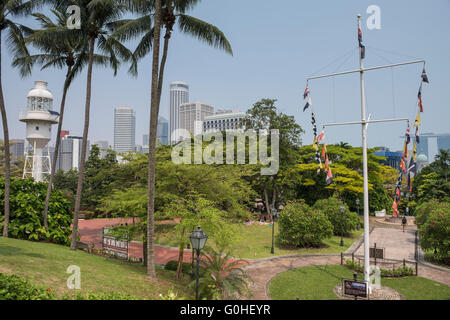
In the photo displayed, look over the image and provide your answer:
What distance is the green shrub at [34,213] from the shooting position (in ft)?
59.6

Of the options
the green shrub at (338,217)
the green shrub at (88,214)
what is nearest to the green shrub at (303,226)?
the green shrub at (338,217)

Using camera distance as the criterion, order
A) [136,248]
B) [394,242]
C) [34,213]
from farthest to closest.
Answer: [394,242] → [136,248] → [34,213]

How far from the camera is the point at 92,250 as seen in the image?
1958cm

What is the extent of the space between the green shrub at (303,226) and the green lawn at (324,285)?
4740 mm

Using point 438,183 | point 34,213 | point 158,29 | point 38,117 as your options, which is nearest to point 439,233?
point 158,29

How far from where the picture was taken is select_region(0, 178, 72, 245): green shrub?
18.2m

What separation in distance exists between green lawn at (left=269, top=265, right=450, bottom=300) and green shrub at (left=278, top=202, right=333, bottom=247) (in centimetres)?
474

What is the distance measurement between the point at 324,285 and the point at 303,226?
24.4 feet

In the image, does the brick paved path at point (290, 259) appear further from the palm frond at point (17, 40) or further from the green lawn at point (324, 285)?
the palm frond at point (17, 40)

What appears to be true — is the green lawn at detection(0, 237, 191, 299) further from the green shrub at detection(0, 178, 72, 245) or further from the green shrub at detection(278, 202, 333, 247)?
the green shrub at detection(278, 202, 333, 247)

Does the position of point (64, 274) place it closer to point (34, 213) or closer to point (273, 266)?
point (34, 213)

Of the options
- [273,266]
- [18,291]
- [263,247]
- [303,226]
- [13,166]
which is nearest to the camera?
[18,291]

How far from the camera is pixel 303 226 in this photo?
21.3 meters

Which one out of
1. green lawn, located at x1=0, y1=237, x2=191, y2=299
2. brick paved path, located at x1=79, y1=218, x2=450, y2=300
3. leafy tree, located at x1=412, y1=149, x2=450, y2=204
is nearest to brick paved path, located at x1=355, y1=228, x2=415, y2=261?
brick paved path, located at x1=79, y1=218, x2=450, y2=300
